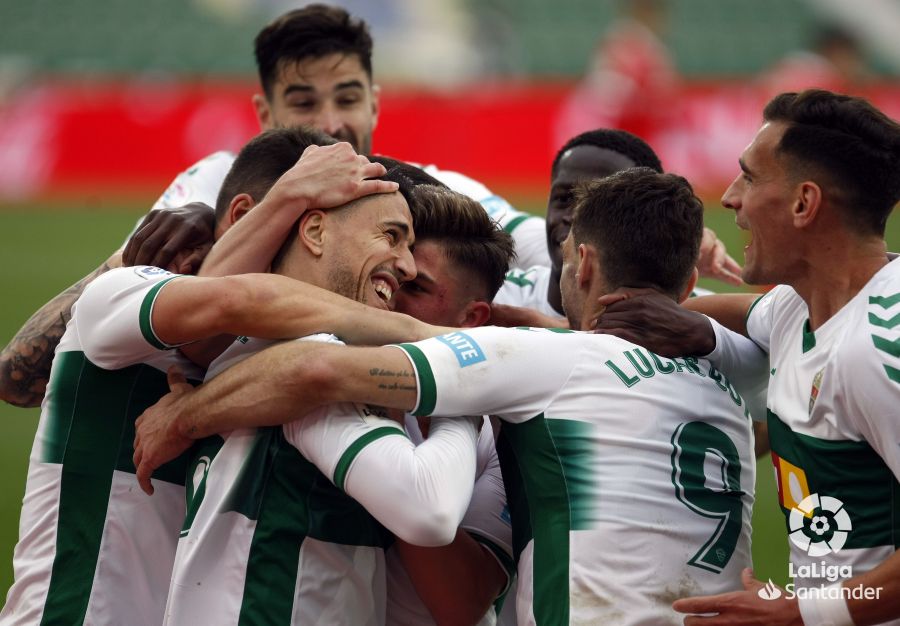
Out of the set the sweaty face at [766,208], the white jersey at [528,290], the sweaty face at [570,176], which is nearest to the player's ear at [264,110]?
the white jersey at [528,290]

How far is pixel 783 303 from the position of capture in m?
3.81

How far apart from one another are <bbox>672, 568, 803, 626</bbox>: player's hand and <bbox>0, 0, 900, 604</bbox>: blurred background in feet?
12.4

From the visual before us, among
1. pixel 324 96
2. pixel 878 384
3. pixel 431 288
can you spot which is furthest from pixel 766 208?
pixel 324 96

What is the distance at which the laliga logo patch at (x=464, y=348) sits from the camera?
3236 millimetres

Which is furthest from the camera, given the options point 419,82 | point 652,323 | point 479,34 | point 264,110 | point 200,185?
point 479,34

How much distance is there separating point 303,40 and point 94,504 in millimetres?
3256

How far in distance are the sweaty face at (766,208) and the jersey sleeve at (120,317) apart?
1.72 m

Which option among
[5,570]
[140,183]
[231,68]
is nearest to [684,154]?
[140,183]

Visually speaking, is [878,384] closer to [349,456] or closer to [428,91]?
→ [349,456]

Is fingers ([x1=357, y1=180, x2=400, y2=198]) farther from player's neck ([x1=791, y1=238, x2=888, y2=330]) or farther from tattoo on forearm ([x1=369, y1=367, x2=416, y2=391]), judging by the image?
player's neck ([x1=791, y1=238, x2=888, y2=330])

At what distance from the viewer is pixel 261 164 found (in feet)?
13.4

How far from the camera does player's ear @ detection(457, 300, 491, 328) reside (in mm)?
3934

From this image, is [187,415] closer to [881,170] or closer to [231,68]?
[881,170]

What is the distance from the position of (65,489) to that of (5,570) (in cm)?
352
